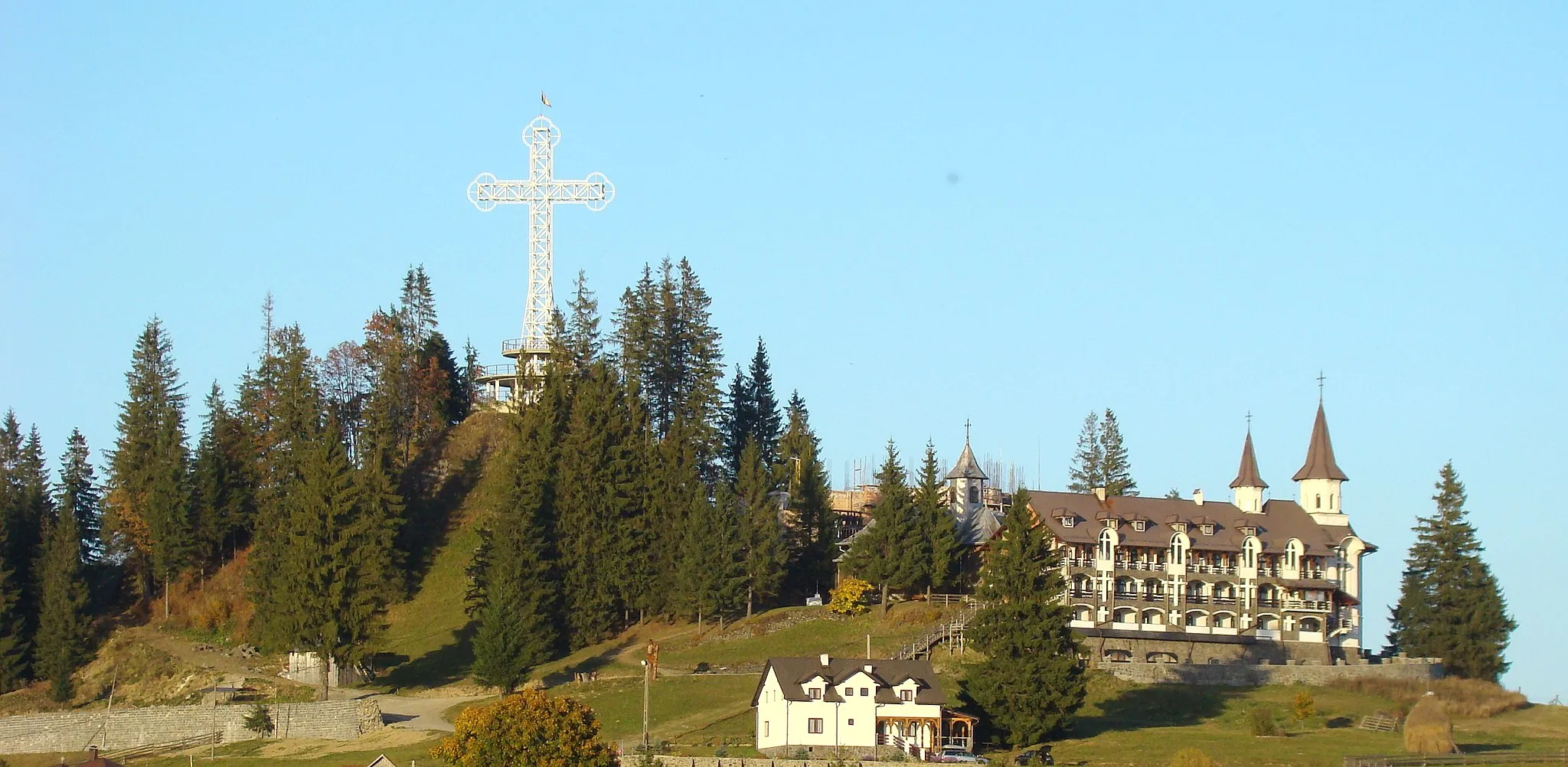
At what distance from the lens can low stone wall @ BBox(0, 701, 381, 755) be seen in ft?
279

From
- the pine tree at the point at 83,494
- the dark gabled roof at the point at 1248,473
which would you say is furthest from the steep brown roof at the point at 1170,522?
the pine tree at the point at 83,494

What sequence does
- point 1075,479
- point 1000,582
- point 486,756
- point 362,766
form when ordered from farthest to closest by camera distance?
point 1075,479 < point 1000,582 < point 362,766 < point 486,756

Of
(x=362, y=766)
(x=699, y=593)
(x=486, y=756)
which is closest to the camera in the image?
(x=486, y=756)

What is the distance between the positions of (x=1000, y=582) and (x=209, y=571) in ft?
159

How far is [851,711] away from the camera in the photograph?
7806cm

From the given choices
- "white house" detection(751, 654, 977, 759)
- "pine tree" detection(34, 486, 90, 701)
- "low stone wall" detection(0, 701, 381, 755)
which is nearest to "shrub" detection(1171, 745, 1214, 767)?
"white house" detection(751, 654, 977, 759)

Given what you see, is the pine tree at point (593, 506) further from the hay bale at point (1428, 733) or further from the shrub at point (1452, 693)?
the hay bale at point (1428, 733)

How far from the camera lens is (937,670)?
292 ft

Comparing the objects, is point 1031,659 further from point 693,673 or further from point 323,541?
point 323,541

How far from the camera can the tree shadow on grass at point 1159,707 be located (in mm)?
82688

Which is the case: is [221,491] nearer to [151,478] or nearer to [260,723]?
[151,478]

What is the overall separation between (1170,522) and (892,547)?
47.1 ft

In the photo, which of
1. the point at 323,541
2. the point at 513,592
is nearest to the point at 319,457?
the point at 323,541

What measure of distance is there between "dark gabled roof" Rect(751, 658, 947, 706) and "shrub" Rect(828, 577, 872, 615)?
15450 millimetres
